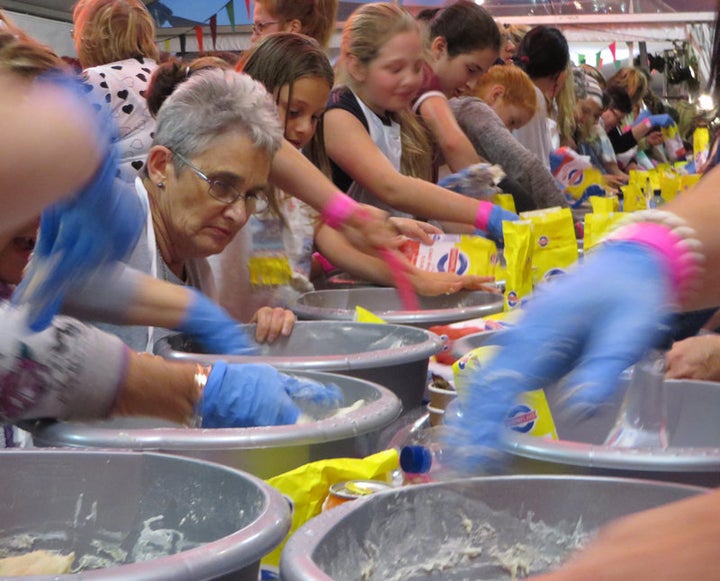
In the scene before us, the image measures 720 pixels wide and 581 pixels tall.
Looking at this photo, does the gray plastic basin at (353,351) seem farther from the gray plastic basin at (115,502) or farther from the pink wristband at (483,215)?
the pink wristband at (483,215)

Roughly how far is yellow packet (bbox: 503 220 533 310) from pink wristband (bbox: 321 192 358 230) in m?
0.38

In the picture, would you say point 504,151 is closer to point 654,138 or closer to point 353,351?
point 353,351

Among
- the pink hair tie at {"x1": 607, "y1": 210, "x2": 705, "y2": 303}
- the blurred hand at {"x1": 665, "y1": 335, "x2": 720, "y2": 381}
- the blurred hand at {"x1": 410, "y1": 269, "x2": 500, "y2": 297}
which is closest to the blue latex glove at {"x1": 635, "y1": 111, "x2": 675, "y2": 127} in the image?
the blurred hand at {"x1": 410, "y1": 269, "x2": 500, "y2": 297}

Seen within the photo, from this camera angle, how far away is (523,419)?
4.09ft

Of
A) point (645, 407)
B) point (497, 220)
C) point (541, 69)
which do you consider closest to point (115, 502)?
point (645, 407)

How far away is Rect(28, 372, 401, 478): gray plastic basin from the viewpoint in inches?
46.2

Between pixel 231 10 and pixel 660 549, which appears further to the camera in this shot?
pixel 231 10

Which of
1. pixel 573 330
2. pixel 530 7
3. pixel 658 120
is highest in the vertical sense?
pixel 530 7

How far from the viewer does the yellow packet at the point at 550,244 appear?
101 inches

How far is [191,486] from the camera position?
113 centimetres

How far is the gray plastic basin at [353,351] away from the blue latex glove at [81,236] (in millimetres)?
449

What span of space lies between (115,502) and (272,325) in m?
0.90

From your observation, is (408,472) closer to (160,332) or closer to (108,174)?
(108,174)

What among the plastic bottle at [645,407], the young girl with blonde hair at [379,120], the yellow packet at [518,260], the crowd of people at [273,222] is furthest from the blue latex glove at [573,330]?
the young girl with blonde hair at [379,120]
